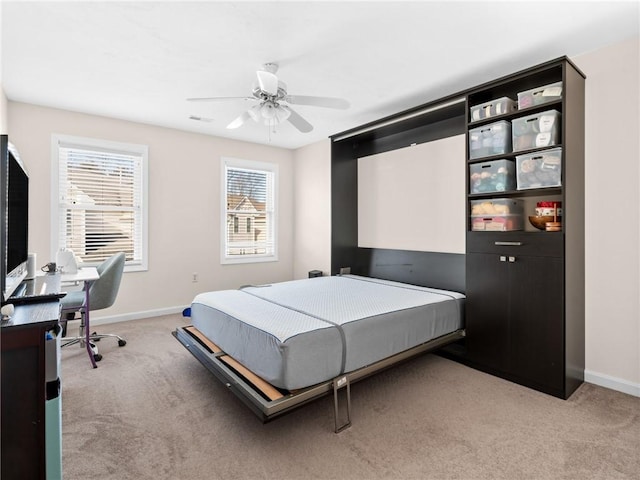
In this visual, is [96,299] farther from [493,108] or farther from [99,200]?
[493,108]

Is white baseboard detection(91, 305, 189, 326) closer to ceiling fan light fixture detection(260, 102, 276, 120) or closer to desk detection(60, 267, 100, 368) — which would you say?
desk detection(60, 267, 100, 368)

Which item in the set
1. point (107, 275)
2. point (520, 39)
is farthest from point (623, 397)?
point (107, 275)

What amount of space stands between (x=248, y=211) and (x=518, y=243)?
A: 3.98m

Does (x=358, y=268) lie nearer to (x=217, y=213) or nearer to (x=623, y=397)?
(x=217, y=213)

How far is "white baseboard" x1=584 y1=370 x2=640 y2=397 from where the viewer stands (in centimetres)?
247

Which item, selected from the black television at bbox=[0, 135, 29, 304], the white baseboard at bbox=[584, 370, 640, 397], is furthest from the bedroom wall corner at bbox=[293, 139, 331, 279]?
the black television at bbox=[0, 135, 29, 304]

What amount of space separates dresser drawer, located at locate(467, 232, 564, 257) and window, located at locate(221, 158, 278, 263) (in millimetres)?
3526

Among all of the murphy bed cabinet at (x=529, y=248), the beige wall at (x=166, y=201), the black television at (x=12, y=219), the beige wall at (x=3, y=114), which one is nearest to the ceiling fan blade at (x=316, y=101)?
the murphy bed cabinet at (x=529, y=248)

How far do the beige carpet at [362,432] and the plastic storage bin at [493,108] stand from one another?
7.21 ft

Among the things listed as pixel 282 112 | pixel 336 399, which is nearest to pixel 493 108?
pixel 282 112

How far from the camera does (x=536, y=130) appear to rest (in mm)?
2607

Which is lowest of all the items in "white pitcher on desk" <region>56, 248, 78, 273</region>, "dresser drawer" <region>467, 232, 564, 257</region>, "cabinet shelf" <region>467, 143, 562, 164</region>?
"white pitcher on desk" <region>56, 248, 78, 273</region>

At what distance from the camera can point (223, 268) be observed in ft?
17.2

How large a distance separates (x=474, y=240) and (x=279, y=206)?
11.7 feet
